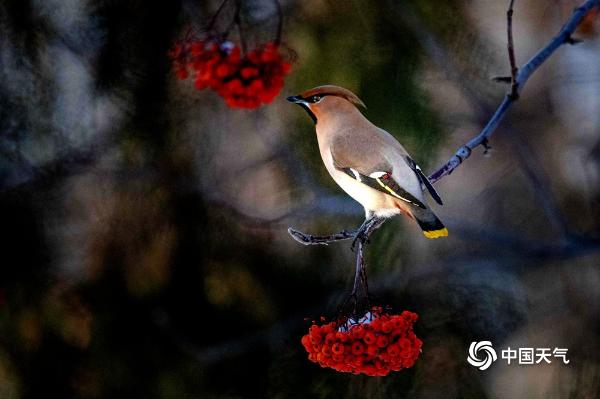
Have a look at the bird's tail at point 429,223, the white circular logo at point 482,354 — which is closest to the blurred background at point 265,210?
the white circular logo at point 482,354

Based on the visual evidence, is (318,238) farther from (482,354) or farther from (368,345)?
(482,354)

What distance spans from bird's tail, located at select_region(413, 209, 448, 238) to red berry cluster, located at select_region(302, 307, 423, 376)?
0.10 metres

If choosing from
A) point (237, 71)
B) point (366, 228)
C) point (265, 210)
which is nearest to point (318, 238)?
point (366, 228)

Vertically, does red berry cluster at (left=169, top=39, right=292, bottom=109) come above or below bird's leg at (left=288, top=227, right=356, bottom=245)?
above

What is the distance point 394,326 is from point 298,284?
61 centimetres

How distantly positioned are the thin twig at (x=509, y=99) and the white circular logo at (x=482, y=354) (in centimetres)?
55

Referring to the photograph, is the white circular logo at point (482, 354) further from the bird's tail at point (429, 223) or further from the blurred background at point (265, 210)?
the bird's tail at point (429, 223)

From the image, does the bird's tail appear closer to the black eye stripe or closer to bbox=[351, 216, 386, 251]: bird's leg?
bbox=[351, 216, 386, 251]: bird's leg

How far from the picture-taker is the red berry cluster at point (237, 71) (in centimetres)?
94

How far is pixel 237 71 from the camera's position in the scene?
943mm

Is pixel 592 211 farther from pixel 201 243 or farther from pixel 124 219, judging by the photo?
pixel 124 219

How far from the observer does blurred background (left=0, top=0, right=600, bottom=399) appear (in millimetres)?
1355

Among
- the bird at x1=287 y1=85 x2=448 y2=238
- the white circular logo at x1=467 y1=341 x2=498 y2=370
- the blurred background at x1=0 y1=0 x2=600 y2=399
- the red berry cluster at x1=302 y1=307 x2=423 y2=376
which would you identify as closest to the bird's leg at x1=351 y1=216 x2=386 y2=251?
the bird at x1=287 y1=85 x2=448 y2=238

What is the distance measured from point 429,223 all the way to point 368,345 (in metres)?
0.15
